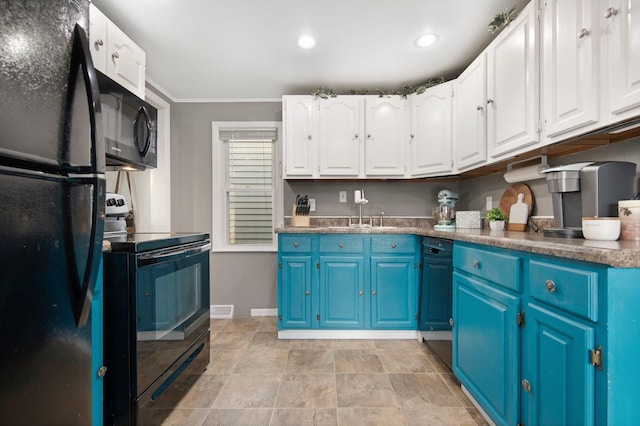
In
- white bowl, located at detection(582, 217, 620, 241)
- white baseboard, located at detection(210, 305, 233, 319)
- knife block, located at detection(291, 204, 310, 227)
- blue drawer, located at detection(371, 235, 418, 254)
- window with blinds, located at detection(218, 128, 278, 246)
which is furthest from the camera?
window with blinds, located at detection(218, 128, 278, 246)

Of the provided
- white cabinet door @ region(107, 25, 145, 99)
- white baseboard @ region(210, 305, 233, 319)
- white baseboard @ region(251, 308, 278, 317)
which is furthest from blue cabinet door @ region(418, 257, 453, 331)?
white cabinet door @ region(107, 25, 145, 99)

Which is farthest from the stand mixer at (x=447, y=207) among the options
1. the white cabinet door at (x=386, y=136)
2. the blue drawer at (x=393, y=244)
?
the white cabinet door at (x=386, y=136)

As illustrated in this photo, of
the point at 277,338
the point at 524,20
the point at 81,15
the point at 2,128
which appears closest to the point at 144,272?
the point at 2,128

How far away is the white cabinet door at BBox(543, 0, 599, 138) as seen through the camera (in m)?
1.16

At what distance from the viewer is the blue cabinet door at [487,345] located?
1.14 meters

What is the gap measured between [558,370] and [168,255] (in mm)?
1691

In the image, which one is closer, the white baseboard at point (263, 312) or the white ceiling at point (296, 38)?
the white ceiling at point (296, 38)

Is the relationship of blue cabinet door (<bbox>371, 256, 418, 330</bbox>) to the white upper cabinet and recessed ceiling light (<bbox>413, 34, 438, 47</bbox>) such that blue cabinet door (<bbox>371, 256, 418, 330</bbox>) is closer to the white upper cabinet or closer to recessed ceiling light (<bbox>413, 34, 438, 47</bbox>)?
recessed ceiling light (<bbox>413, 34, 438, 47</bbox>)

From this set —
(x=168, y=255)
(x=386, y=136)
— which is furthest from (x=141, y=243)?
(x=386, y=136)

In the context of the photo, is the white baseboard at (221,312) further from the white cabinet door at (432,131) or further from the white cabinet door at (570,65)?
the white cabinet door at (570,65)

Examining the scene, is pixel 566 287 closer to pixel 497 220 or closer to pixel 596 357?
pixel 596 357

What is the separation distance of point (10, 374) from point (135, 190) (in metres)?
2.57

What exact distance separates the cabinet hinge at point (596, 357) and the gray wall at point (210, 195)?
219 centimetres

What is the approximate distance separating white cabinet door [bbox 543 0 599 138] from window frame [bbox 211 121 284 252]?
229 centimetres
